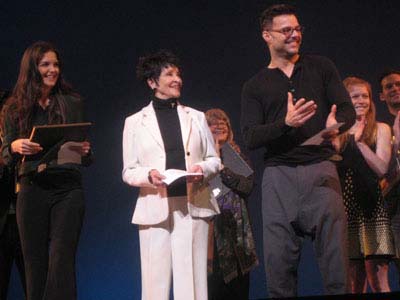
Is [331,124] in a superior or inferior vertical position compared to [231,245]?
superior

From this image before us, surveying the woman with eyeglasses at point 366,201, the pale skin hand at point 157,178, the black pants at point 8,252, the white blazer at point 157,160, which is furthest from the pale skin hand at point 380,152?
the black pants at point 8,252

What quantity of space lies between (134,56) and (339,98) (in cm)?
260

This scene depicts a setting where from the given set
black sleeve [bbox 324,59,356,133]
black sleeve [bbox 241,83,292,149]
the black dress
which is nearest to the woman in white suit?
black sleeve [bbox 241,83,292,149]

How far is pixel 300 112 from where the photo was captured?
3.18m

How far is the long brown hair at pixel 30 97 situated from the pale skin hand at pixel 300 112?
1.26 m

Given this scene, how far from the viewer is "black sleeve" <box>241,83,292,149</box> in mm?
3299

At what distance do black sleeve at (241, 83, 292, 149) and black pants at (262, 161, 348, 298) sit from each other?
0.18m

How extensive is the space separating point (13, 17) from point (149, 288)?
298cm

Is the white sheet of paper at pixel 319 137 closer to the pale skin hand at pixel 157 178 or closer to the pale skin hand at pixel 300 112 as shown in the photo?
the pale skin hand at pixel 300 112

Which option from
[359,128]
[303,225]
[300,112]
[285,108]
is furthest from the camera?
[359,128]

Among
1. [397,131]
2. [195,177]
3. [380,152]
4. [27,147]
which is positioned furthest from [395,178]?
[27,147]

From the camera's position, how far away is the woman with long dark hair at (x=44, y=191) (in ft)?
11.2

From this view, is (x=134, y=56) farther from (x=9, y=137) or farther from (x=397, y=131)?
(x=397, y=131)

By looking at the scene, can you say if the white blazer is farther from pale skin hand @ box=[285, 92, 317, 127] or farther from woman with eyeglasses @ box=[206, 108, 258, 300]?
woman with eyeglasses @ box=[206, 108, 258, 300]
